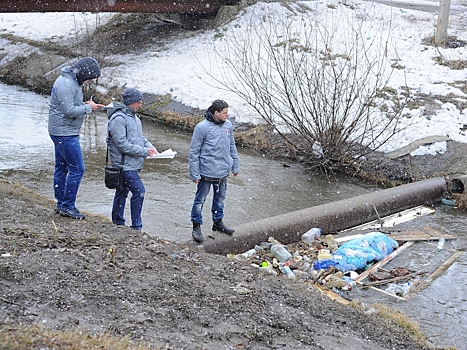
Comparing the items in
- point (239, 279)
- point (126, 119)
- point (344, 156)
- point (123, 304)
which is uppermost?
point (126, 119)

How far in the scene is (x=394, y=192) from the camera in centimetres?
1077

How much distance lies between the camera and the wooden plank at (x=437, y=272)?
765 cm

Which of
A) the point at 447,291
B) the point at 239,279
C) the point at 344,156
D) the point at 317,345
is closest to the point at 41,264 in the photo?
the point at 239,279

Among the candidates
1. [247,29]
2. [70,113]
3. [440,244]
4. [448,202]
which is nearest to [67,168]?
[70,113]

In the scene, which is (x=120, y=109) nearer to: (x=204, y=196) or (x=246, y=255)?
(x=204, y=196)

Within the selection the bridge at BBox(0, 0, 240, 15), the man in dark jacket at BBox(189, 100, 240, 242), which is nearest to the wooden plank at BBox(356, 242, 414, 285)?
the man in dark jacket at BBox(189, 100, 240, 242)

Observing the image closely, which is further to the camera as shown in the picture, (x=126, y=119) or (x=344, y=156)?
(x=344, y=156)

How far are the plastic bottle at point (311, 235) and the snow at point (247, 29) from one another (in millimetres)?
5257

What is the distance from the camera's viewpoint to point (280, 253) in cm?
788

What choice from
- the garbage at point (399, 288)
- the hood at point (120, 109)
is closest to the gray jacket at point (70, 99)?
the hood at point (120, 109)

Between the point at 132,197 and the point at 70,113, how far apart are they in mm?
1219

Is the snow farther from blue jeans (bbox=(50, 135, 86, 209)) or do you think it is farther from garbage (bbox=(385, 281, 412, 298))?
blue jeans (bbox=(50, 135, 86, 209))

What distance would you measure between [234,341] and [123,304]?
3.08 ft

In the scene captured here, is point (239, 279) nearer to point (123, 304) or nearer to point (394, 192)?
point (123, 304)
